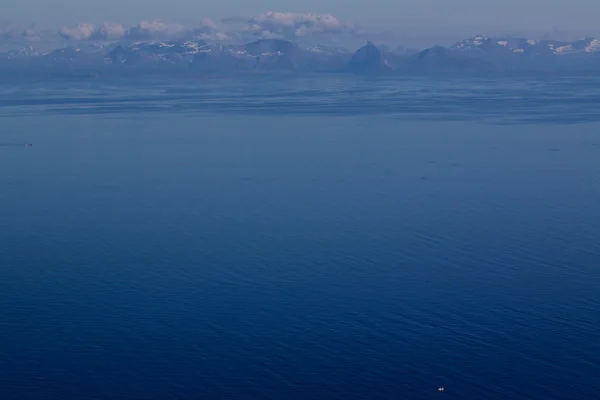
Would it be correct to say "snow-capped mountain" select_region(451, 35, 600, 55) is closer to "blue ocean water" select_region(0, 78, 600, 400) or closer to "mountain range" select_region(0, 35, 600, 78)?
"mountain range" select_region(0, 35, 600, 78)

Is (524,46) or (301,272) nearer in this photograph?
(301,272)

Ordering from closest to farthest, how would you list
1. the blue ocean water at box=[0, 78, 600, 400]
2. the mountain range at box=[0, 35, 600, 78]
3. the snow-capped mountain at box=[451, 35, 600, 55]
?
the blue ocean water at box=[0, 78, 600, 400] < the mountain range at box=[0, 35, 600, 78] < the snow-capped mountain at box=[451, 35, 600, 55]

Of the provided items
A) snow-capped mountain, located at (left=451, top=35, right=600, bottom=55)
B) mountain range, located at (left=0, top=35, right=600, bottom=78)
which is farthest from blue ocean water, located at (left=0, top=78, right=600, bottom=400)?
snow-capped mountain, located at (left=451, top=35, right=600, bottom=55)

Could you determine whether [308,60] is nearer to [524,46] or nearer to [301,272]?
[524,46]

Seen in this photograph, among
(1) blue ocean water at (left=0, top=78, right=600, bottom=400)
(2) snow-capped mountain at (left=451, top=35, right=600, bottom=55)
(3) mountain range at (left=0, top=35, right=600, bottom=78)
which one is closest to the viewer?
(1) blue ocean water at (left=0, top=78, right=600, bottom=400)

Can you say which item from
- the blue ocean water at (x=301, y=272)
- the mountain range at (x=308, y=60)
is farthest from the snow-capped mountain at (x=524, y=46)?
the blue ocean water at (x=301, y=272)

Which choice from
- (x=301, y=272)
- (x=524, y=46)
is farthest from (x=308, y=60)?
(x=301, y=272)
